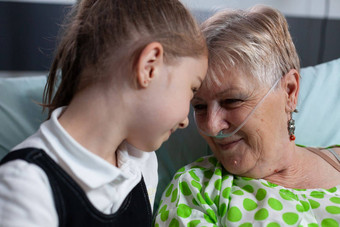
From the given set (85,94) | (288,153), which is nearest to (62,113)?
(85,94)

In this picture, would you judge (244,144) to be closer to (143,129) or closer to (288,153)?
(288,153)

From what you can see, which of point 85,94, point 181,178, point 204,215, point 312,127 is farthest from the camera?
point 312,127

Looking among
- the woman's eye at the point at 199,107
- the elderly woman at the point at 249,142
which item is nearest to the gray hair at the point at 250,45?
the elderly woman at the point at 249,142

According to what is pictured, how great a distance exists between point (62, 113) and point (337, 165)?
1017 millimetres

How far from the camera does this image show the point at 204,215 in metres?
1.40

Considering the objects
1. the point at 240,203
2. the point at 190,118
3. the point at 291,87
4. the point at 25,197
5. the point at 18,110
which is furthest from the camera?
the point at 190,118

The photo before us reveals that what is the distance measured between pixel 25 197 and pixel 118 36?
0.43m

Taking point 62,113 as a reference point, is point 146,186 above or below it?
below

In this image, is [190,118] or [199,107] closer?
[199,107]

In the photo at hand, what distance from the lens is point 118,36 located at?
1102 mm

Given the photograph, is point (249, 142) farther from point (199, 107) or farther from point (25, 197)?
point (25, 197)

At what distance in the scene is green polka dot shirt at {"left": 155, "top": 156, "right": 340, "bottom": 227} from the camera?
1377 millimetres

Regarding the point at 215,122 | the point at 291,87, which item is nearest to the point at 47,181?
the point at 215,122

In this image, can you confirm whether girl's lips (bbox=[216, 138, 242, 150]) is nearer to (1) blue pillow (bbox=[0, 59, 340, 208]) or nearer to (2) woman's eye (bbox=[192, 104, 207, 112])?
(2) woman's eye (bbox=[192, 104, 207, 112])
